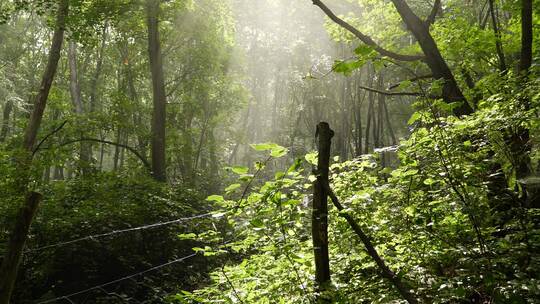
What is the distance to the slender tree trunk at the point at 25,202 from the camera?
3.77m

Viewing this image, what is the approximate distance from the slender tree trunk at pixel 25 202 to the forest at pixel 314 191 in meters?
0.02

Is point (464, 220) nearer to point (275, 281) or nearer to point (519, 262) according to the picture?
point (519, 262)

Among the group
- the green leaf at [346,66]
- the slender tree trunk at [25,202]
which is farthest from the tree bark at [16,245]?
the green leaf at [346,66]

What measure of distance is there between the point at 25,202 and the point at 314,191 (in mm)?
2726

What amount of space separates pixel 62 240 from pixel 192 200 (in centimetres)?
556

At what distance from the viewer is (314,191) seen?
323 centimetres

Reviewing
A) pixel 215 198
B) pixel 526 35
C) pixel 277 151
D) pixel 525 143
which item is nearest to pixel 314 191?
pixel 277 151

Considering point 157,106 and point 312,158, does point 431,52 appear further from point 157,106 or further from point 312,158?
point 157,106

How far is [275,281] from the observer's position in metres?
3.54

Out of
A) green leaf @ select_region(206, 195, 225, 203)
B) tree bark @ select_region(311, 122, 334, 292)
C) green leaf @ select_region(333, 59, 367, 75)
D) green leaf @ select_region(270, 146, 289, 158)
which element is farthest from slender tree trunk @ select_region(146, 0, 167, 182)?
green leaf @ select_region(333, 59, 367, 75)

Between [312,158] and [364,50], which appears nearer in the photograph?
[364,50]

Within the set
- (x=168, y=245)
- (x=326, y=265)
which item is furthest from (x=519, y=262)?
(x=168, y=245)

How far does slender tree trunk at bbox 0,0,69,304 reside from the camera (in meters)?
3.77

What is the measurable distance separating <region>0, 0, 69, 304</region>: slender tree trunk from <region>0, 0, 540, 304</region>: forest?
0.02m
